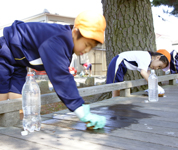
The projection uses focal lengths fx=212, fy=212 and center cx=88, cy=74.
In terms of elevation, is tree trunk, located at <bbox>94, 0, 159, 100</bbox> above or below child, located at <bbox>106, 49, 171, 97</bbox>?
above

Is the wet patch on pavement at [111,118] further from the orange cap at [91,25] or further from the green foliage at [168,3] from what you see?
the green foliage at [168,3]

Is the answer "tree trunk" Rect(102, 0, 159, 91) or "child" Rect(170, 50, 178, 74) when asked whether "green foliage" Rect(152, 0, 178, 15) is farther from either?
"tree trunk" Rect(102, 0, 159, 91)

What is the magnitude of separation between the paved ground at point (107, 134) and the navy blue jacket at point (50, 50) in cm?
33

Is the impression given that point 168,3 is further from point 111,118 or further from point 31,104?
point 31,104

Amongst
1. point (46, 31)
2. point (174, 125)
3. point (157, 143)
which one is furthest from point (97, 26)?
point (174, 125)

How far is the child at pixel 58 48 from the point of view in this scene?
6.53 feet

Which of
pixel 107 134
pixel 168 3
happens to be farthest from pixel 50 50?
pixel 168 3

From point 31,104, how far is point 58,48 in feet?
2.90

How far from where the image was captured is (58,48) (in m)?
1.99

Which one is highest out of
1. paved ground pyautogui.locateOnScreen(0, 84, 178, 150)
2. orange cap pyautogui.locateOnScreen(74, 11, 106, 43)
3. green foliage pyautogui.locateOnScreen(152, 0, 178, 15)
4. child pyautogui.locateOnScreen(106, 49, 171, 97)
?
green foliage pyautogui.locateOnScreen(152, 0, 178, 15)

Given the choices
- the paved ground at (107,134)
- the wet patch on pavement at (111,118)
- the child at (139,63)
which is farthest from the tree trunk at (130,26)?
the paved ground at (107,134)

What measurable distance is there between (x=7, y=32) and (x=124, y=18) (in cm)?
377

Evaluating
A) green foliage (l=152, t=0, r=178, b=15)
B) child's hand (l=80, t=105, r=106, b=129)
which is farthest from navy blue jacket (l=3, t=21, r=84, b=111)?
green foliage (l=152, t=0, r=178, b=15)

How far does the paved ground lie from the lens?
5.71 ft
